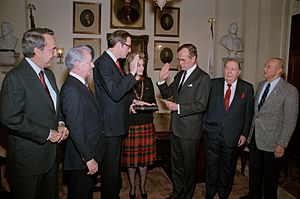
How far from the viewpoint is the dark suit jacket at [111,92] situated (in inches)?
89.0

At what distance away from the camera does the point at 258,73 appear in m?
5.07

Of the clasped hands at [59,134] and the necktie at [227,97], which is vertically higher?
the necktie at [227,97]

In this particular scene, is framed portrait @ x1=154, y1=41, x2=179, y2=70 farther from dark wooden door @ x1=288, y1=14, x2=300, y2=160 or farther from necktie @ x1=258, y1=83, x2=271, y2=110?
necktie @ x1=258, y1=83, x2=271, y2=110

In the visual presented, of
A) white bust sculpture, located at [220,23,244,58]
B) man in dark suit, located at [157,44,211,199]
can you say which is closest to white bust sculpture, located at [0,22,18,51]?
man in dark suit, located at [157,44,211,199]

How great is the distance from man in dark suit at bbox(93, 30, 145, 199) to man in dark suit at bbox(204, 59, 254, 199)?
1.08 meters

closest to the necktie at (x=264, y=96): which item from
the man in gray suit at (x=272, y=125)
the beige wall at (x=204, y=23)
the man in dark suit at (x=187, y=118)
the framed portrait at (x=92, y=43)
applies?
the man in gray suit at (x=272, y=125)

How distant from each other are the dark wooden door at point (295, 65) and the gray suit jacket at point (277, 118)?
1.96 meters

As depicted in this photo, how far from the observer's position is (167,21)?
17.8 ft

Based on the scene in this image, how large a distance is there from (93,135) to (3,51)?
348cm

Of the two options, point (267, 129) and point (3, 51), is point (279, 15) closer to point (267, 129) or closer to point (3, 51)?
point (267, 129)

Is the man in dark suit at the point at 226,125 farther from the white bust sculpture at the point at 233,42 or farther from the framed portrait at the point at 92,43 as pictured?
the framed portrait at the point at 92,43

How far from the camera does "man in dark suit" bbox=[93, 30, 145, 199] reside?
228 centimetres

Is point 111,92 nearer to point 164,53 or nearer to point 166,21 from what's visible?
point 164,53

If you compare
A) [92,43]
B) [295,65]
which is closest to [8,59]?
[92,43]
